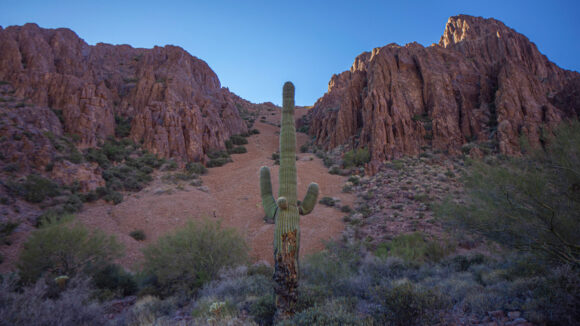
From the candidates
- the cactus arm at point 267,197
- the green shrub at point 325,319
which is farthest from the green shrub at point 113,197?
the green shrub at point 325,319

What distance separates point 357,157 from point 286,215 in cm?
2160

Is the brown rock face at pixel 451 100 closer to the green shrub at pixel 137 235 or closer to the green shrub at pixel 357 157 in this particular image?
the green shrub at pixel 357 157

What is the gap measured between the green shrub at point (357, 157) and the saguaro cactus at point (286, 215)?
19694mm

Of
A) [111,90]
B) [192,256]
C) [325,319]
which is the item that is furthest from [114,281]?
[111,90]

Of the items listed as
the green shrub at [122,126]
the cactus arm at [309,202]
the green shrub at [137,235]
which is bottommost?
the green shrub at [137,235]

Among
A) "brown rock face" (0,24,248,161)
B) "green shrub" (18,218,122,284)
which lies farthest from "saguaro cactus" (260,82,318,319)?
"brown rock face" (0,24,248,161)

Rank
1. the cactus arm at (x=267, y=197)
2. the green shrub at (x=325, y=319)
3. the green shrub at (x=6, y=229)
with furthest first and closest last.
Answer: the green shrub at (x=6, y=229)
the cactus arm at (x=267, y=197)
the green shrub at (x=325, y=319)

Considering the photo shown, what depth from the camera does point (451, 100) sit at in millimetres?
27922

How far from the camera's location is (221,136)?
116 ft

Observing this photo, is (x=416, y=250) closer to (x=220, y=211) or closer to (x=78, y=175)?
(x=220, y=211)

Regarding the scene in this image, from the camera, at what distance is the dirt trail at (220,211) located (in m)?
14.2

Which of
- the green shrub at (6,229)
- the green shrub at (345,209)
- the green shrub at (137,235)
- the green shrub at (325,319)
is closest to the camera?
the green shrub at (325,319)

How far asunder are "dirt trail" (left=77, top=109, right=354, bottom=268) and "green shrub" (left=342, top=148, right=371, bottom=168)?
92.5 inches

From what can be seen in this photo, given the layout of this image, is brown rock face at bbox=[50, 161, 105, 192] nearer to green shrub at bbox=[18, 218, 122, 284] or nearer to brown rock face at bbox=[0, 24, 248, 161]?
brown rock face at bbox=[0, 24, 248, 161]
